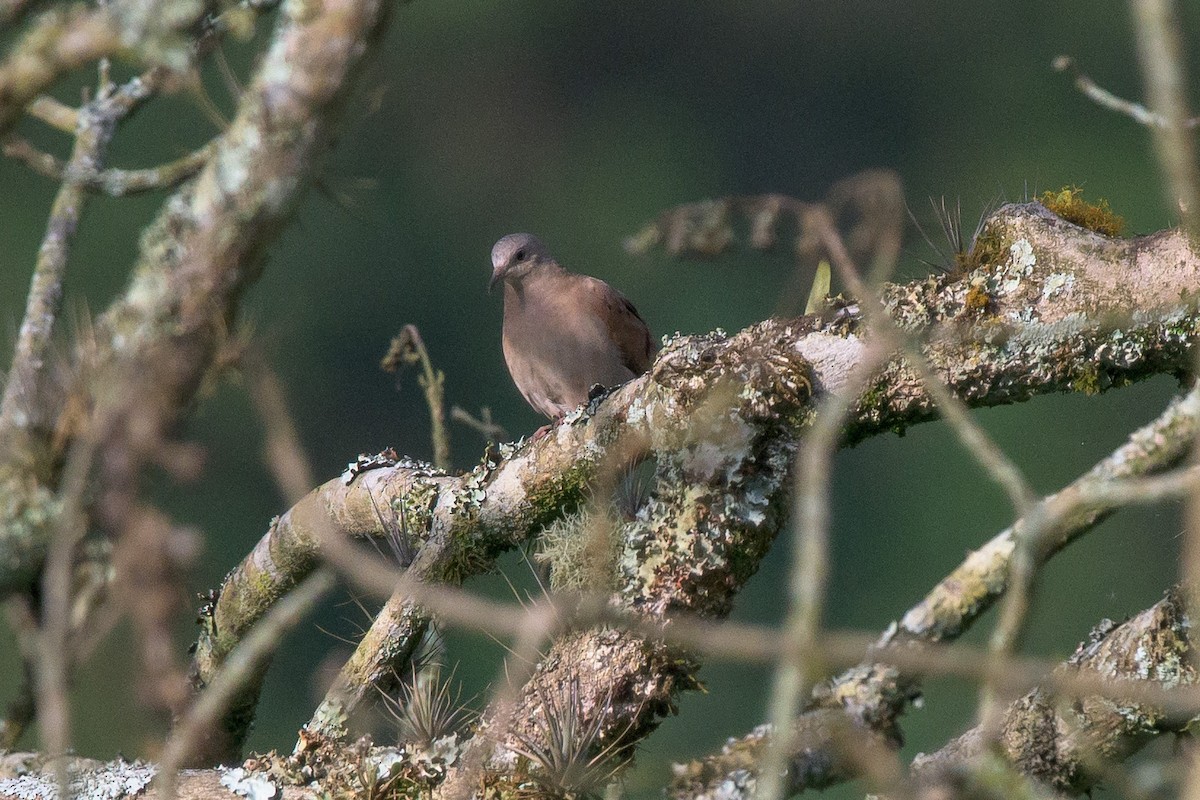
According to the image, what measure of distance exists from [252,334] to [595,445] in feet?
3.12

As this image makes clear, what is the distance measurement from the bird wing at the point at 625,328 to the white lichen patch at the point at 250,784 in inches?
93.8

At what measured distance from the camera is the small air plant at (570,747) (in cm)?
226

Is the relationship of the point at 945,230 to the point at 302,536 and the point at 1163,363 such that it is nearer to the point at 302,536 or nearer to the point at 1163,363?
the point at 1163,363

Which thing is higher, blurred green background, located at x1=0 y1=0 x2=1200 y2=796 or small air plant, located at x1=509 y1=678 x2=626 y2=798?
blurred green background, located at x1=0 y1=0 x2=1200 y2=796

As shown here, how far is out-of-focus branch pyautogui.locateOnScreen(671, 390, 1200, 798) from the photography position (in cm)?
188

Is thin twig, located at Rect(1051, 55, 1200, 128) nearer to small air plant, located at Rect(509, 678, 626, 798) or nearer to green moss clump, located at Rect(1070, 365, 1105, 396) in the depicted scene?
green moss clump, located at Rect(1070, 365, 1105, 396)

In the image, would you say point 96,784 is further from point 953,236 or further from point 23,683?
point 953,236

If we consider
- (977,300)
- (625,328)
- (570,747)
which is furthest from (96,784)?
(625,328)

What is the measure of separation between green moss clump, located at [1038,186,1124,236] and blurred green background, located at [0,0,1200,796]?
886 cm

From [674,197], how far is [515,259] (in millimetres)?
14126

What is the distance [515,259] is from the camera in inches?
195

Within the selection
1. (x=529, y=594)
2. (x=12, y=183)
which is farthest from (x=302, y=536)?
(x=12, y=183)

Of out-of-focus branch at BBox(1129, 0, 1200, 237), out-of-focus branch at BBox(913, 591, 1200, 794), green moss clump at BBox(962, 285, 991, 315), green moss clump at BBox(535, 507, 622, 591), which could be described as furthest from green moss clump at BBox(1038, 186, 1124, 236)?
out-of-focus branch at BBox(1129, 0, 1200, 237)

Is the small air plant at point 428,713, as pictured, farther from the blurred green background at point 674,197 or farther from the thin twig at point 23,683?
the blurred green background at point 674,197
